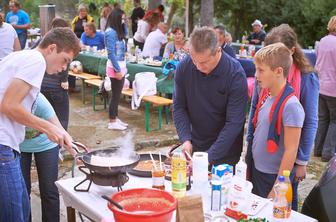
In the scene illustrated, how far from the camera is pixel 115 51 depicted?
6473mm

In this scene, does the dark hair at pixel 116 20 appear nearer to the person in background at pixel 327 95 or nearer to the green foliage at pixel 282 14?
the person in background at pixel 327 95

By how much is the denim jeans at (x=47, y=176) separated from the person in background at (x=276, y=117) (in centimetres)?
149

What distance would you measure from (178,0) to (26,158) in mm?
17889

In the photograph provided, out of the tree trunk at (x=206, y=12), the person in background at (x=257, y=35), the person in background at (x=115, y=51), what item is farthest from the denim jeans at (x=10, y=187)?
the tree trunk at (x=206, y=12)

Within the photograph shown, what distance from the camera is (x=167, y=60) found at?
320 inches

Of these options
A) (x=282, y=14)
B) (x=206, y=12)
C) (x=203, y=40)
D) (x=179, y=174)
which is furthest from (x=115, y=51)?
(x=282, y=14)

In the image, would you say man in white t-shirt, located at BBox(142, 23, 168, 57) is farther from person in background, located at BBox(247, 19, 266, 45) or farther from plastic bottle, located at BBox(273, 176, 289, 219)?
plastic bottle, located at BBox(273, 176, 289, 219)

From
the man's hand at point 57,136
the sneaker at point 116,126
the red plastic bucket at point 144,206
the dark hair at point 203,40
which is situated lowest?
the sneaker at point 116,126

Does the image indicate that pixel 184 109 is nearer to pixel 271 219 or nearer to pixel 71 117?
pixel 271 219

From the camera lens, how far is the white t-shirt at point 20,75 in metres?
2.38

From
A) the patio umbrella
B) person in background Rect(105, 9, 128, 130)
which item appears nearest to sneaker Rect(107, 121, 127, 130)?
person in background Rect(105, 9, 128, 130)

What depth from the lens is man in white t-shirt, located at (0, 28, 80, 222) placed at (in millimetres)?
2377

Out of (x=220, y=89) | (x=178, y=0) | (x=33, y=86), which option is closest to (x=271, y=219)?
(x=220, y=89)

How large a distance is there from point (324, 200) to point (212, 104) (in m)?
1.06
